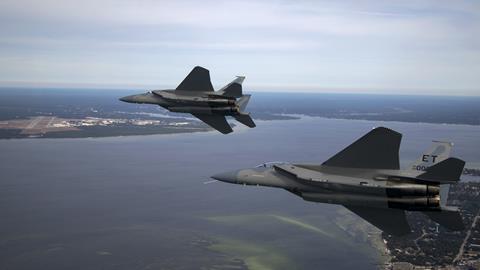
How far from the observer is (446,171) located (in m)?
20.4

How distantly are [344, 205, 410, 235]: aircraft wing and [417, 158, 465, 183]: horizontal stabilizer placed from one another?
2.56 m

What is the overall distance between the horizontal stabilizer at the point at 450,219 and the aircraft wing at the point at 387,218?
5.13 ft

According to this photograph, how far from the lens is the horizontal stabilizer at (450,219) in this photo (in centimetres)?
2064

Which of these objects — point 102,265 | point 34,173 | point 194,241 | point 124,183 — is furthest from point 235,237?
point 34,173

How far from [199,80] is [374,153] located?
13.3 meters

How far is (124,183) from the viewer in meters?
123

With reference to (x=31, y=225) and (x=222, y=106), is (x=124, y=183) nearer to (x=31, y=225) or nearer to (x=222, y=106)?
(x=31, y=225)

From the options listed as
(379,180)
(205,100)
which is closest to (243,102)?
(205,100)

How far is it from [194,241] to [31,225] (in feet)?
110

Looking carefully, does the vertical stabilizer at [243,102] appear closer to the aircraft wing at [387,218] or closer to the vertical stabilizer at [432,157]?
the aircraft wing at [387,218]

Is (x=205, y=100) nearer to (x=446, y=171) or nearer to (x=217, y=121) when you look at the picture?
(x=217, y=121)

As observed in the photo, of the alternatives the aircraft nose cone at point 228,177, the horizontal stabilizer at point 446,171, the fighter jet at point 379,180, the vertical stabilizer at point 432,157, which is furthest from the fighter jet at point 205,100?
the horizontal stabilizer at point 446,171

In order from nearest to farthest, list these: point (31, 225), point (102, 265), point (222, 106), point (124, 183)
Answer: point (222, 106) → point (102, 265) → point (31, 225) → point (124, 183)

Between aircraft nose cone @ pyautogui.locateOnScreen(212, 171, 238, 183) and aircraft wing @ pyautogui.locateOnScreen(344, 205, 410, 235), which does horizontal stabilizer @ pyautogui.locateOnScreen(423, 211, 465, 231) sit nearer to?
aircraft wing @ pyautogui.locateOnScreen(344, 205, 410, 235)
